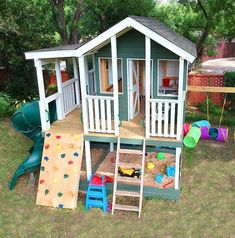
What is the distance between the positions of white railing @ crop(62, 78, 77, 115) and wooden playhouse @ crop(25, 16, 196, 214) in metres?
0.04

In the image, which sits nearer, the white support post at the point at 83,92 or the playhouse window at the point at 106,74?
the white support post at the point at 83,92

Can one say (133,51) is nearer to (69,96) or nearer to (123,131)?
(123,131)

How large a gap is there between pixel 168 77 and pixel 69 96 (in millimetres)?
3674

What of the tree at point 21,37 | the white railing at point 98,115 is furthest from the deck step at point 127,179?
the tree at point 21,37

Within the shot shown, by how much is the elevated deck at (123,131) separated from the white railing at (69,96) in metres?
0.51

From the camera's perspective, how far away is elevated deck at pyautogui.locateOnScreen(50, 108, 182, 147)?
27.6 feet

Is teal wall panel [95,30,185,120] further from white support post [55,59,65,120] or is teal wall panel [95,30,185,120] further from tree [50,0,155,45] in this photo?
tree [50,0,155,45]

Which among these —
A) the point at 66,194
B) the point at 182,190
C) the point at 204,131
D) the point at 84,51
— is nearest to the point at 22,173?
the point at 66,194

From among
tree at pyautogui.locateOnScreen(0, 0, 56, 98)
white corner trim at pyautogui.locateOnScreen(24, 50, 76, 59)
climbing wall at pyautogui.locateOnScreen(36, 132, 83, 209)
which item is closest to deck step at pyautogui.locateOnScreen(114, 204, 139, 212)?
climbing wall at pyautogui.locateOnScreen(36, 132, 83, 209)

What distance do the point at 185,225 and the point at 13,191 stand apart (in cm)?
506

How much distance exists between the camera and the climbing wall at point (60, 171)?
8.48m

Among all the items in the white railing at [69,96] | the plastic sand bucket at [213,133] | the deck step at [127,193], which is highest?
the white railing at [69,96]

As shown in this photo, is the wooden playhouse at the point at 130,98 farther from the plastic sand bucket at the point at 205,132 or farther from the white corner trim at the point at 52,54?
the plastic sand bucket at the point at 205,132

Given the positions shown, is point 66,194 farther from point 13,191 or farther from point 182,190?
point 182,190
